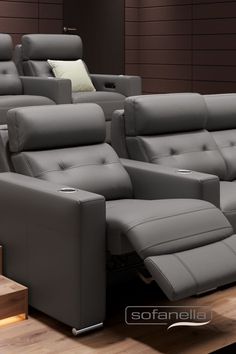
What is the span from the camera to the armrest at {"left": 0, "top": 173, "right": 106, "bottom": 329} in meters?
2.88

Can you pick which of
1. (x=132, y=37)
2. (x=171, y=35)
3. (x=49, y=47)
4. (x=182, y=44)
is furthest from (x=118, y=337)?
(x=132, y=37)

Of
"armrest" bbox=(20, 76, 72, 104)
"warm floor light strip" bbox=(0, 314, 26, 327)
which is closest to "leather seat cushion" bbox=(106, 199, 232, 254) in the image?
"warm floor light strip" bbox=(0, 314, 26, 327)

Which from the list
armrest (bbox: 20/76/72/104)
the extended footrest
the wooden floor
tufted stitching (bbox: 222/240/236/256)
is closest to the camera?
the extended footrest

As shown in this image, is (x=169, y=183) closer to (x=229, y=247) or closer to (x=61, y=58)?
(x=229, y=247)

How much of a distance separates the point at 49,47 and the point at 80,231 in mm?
4123

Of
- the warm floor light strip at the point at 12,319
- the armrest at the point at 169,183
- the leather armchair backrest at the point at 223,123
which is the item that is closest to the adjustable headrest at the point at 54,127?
the armrest at the point at 169,183

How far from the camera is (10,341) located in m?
2.88

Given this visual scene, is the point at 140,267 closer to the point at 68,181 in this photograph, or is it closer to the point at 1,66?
the point at 68,181

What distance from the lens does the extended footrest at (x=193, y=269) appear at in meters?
2.69

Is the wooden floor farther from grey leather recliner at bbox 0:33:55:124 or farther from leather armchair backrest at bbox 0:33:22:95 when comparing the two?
leather armchair backrest at bbox 0:33:22:95

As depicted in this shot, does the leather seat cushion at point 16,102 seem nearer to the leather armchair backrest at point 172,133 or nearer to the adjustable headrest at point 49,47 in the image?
the adjustable headrest at point 49,47

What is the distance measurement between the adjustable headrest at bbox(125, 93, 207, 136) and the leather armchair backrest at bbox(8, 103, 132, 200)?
30 cm

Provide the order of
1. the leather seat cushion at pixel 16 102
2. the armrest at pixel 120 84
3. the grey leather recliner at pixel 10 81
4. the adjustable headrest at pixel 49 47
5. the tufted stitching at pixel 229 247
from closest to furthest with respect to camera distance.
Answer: the tufted stitching at pixel 229 247 < the leather seat cushion at pixel 16 102 < the grey leather recliner at pixel 10 81 < the adjustable headrest at pixel 49 47 < the armrest at pixel 120 84

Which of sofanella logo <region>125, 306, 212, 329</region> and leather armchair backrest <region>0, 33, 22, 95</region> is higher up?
leather armchair backrest <region>0, 33, 22, 95</region>
